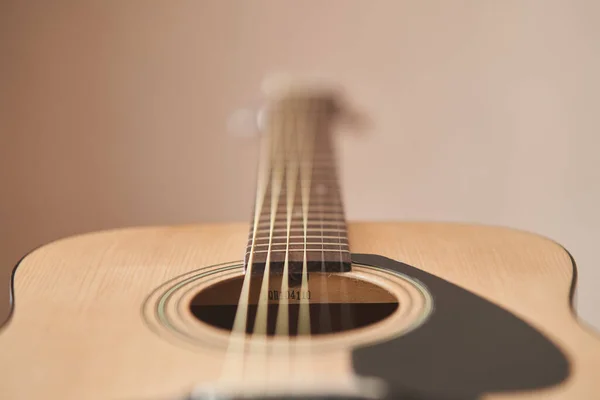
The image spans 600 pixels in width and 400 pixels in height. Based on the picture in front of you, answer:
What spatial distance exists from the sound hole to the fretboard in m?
0.02

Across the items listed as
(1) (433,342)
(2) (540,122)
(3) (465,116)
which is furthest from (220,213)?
(1) (433,342)

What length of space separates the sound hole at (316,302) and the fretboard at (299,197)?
0.02 m

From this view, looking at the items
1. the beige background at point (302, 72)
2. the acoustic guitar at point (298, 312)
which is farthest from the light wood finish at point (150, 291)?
the beige background at point (302, 72)

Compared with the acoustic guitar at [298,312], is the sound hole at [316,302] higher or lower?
lower

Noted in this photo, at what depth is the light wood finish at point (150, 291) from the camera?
0.37m

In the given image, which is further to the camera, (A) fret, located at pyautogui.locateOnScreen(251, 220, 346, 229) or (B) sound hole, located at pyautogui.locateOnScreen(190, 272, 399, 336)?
(A) fret, located at pyautogui.locateOnScreen(251, 220, 346, 229)

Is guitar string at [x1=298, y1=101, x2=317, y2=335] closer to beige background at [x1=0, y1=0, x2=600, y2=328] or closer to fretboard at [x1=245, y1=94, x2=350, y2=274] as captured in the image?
fretboard at [x1=245, y1=94, x2=350, y2=274]

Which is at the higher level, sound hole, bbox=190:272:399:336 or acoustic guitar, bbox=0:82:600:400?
acoustic guitar, bbox=0:82:600:400

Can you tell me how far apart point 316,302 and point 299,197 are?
0.59 ft

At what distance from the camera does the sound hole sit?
55 cm

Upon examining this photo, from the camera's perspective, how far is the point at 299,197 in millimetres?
727

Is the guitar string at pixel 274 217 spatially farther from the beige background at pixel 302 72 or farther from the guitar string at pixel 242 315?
the beige background at pixel 302 72

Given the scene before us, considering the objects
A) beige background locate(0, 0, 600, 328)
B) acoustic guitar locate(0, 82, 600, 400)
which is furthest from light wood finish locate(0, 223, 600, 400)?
beige background locate(0, 0, 600, 328)

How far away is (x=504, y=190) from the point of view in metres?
1.11
